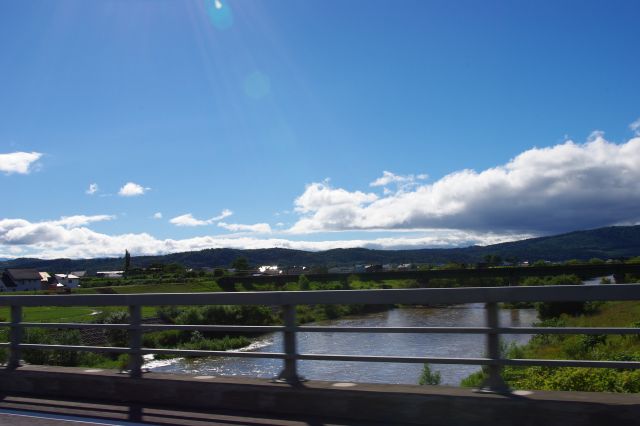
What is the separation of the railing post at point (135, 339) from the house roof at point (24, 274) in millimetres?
82293

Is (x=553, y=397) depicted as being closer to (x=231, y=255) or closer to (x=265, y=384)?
(x=265, y=384)

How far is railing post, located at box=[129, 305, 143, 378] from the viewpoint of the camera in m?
6.63

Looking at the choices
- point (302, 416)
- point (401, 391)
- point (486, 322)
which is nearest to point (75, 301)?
point (302, 416)

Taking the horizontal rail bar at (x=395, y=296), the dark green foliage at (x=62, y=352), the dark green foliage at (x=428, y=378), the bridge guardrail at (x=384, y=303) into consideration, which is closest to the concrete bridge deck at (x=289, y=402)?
the bridge guardrail at (x=384, y=303)

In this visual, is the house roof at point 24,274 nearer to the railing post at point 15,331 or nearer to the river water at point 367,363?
the river water at point 367,363

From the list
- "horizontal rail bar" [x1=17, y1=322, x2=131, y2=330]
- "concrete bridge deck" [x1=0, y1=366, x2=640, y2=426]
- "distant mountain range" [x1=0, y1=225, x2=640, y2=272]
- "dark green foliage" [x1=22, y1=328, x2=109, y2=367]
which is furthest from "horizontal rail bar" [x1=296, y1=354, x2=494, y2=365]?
"distant mountain range" [x1=0, y1=225, x2=640, y2=272]

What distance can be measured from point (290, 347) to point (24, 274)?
289 ft

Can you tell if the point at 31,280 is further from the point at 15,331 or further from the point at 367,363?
the point at 15,331

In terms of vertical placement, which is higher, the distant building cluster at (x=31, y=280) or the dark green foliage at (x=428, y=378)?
the distant building cluster at (x=31, y=280)

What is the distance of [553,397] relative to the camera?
486cm

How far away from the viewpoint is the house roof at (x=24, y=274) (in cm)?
8300

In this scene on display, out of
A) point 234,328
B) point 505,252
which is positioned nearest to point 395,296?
point 234,328

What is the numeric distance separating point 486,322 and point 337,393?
147 cm

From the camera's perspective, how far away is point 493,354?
5.11 m
